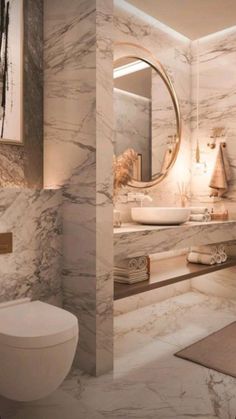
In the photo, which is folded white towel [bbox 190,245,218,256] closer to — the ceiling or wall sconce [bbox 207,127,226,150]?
wall sconce [bbox 207,127,226,150]

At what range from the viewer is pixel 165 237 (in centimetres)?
261

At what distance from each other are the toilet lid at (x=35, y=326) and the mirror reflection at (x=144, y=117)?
5.28 feet

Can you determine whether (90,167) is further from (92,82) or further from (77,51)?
(77,51)

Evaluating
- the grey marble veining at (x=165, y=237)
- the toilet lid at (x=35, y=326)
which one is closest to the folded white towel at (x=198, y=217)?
the grey marble veining at (x=165, y=237)

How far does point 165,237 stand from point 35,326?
1269 millimetres

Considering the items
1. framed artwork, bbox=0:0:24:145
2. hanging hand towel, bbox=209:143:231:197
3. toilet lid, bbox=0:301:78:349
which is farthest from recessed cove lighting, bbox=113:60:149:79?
toilet lid, bbox=0:301:78:349

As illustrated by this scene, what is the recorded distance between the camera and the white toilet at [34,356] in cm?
150

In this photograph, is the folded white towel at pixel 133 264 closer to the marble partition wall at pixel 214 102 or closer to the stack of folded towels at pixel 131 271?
the stack of folded towels at pixel 131 271

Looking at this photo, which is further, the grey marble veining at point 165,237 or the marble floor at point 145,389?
the grey marble veining at point 165,237

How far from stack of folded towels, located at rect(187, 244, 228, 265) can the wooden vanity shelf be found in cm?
5

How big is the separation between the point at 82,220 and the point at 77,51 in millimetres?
984

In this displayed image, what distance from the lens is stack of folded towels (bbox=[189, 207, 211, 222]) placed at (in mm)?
3230

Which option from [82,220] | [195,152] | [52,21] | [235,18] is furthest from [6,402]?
[235,18]

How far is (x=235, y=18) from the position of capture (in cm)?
320
